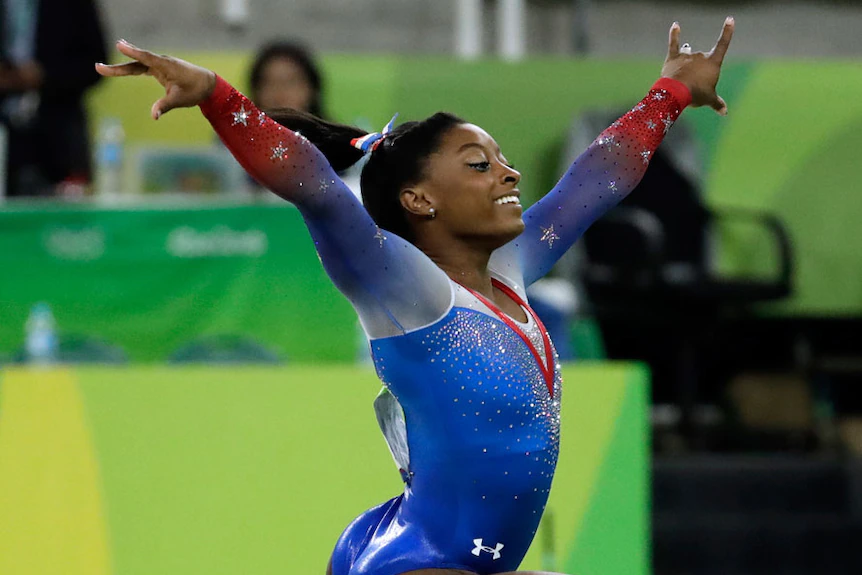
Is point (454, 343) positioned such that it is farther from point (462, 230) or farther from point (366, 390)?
point (366, 390)

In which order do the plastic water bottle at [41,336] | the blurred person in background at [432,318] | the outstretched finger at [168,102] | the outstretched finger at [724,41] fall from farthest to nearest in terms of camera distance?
the plastic water bottle at [41,336]
the outstretched finger at [724,41]
the blurred person in background at [432,318]
the outstretched finger at [168,102]

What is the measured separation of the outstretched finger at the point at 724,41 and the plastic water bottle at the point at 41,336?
7.40 feet

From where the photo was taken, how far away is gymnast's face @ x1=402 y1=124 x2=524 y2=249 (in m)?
2.50

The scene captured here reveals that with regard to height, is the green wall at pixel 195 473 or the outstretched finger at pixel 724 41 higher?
the outstretched finger at pixel 724 41

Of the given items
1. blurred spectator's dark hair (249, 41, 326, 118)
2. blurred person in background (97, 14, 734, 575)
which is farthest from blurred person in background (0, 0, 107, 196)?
blurred person in background (97, 14, 734, 575)

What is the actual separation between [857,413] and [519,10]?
284cm

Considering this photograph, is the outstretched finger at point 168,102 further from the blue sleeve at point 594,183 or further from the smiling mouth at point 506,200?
the blue sleeve at point 594,183

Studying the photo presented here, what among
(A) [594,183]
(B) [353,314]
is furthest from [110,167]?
(A) [594,183]

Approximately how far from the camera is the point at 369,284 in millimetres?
2375

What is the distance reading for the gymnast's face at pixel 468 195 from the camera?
2502 mm

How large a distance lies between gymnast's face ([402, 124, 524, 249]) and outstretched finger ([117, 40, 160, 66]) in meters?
0.56

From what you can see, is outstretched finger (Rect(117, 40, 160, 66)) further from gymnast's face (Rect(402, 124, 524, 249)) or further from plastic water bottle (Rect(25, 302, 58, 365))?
plastic water bottle (Rect(25, 302, 58, 365))

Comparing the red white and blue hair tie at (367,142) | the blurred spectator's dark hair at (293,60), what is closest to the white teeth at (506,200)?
the red white and blue hair tie at (367,142)

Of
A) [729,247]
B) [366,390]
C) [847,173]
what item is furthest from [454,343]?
[847,173]
